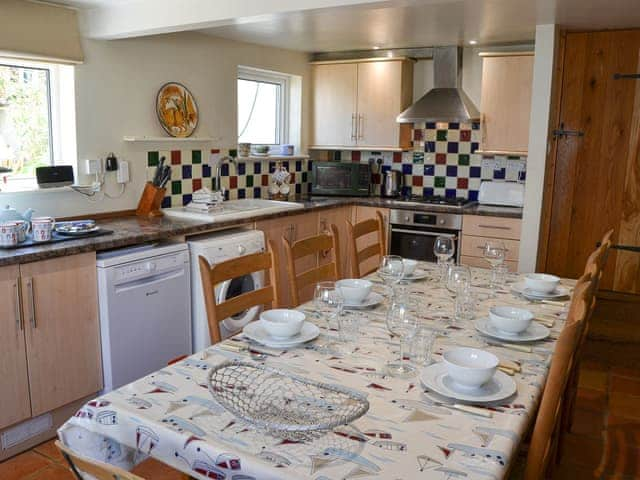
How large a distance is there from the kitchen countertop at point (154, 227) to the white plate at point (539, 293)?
1741 millimetres

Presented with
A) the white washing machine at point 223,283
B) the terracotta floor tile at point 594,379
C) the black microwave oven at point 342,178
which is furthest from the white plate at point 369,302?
the black microwave oven at point 342,178

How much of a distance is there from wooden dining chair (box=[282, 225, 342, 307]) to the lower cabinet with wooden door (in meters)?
0.98

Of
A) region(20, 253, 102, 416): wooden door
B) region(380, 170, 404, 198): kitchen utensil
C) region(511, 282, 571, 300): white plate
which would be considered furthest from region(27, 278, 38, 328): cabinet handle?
region(380, 170, 404, 198): kitchen utensil

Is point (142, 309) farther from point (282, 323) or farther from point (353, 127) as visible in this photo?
point (353, 127)

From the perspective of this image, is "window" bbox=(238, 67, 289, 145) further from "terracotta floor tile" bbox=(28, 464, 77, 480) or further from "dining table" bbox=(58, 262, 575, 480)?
"dining table" bbox=(58, 262, 575, 480)

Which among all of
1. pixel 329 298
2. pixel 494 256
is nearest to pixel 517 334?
pixel 329 298

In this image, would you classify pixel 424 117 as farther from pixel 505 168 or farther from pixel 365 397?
pixel 365 397

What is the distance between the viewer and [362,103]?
16.0 ft

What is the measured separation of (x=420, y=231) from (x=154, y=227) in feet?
6.82

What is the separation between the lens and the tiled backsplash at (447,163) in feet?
15.3

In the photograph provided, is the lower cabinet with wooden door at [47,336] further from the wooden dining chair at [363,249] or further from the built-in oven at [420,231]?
the built-in oven at [420,231]

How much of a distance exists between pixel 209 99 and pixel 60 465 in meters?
2.58

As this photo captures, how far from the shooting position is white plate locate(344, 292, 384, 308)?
2146 millimetres

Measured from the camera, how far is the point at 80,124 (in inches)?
131
